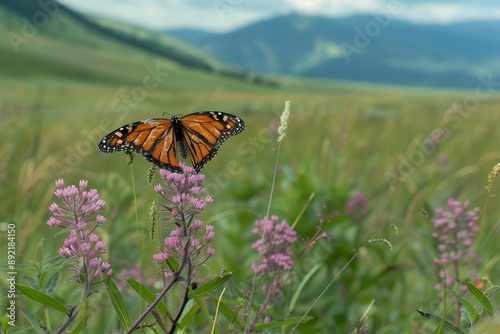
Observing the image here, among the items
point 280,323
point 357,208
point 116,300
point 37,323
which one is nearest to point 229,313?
point 280,323

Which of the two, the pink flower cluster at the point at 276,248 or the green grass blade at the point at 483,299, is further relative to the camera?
the pink flower cluster at the point at 276,248

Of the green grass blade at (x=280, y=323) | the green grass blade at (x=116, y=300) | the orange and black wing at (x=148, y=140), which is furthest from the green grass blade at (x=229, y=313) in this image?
the orange and black wing at (x=148, y=140)

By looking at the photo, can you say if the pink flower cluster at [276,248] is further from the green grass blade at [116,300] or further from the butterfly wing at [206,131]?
the green grass blade at [116,300]

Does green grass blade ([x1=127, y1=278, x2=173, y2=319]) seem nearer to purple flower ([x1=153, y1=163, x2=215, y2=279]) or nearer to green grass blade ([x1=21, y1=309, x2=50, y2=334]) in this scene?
purple flower ([x1=153, y1=163, x2=215, y2=279])

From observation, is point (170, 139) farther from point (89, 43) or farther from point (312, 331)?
point (89, 43)

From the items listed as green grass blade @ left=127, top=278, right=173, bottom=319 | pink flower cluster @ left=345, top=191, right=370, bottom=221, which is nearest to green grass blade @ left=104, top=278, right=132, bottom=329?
green grass blade @ left=127, top=278, right=173, bottom=319

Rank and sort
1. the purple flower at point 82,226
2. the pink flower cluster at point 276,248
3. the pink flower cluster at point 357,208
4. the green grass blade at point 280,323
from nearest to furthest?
1. the purple flower at point 82,226
2. the green grass blade at point 280,323
3. the pink flower cluster at point 276,248
4. the pink flower cluster at point 357,208

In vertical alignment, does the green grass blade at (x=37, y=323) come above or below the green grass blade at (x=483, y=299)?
below

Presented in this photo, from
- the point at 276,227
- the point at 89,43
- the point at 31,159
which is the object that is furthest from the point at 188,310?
the point at 89,43
